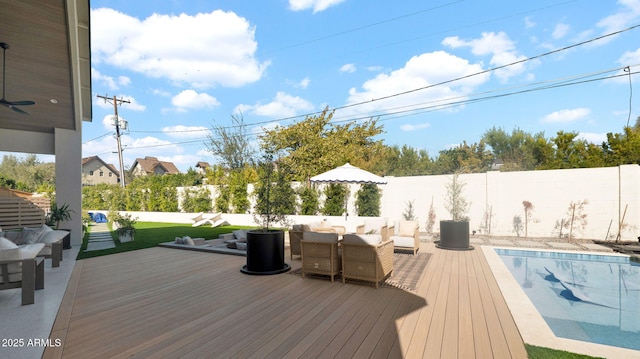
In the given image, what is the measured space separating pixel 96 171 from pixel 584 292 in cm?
5452

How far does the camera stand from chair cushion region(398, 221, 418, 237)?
827cm

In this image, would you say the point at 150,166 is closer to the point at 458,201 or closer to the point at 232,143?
the point at 232,143

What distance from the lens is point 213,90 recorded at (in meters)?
25.0

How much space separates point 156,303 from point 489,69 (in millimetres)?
14572

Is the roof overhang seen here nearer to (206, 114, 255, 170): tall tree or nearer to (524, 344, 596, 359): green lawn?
(524, 344, 596, 359): green lawn

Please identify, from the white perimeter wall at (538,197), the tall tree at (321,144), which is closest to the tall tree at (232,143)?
the tall tree at (321,144)

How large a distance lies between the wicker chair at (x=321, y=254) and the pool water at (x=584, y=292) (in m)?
3.15

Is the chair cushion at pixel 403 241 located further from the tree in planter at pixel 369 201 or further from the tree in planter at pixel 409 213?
the tree in planter at pixel 369 201

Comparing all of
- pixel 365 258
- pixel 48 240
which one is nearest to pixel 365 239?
pixel 365 258

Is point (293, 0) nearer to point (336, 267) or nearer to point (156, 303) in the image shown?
point (336, 267)

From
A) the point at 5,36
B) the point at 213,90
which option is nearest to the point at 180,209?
the point at 213,90

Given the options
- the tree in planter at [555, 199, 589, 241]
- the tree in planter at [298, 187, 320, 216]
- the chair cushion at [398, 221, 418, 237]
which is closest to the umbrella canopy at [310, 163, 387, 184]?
the chair cushion at [398, 221, 418, 237]

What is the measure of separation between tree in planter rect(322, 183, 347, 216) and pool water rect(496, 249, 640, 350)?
6.95 m

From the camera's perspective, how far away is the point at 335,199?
14.1m
